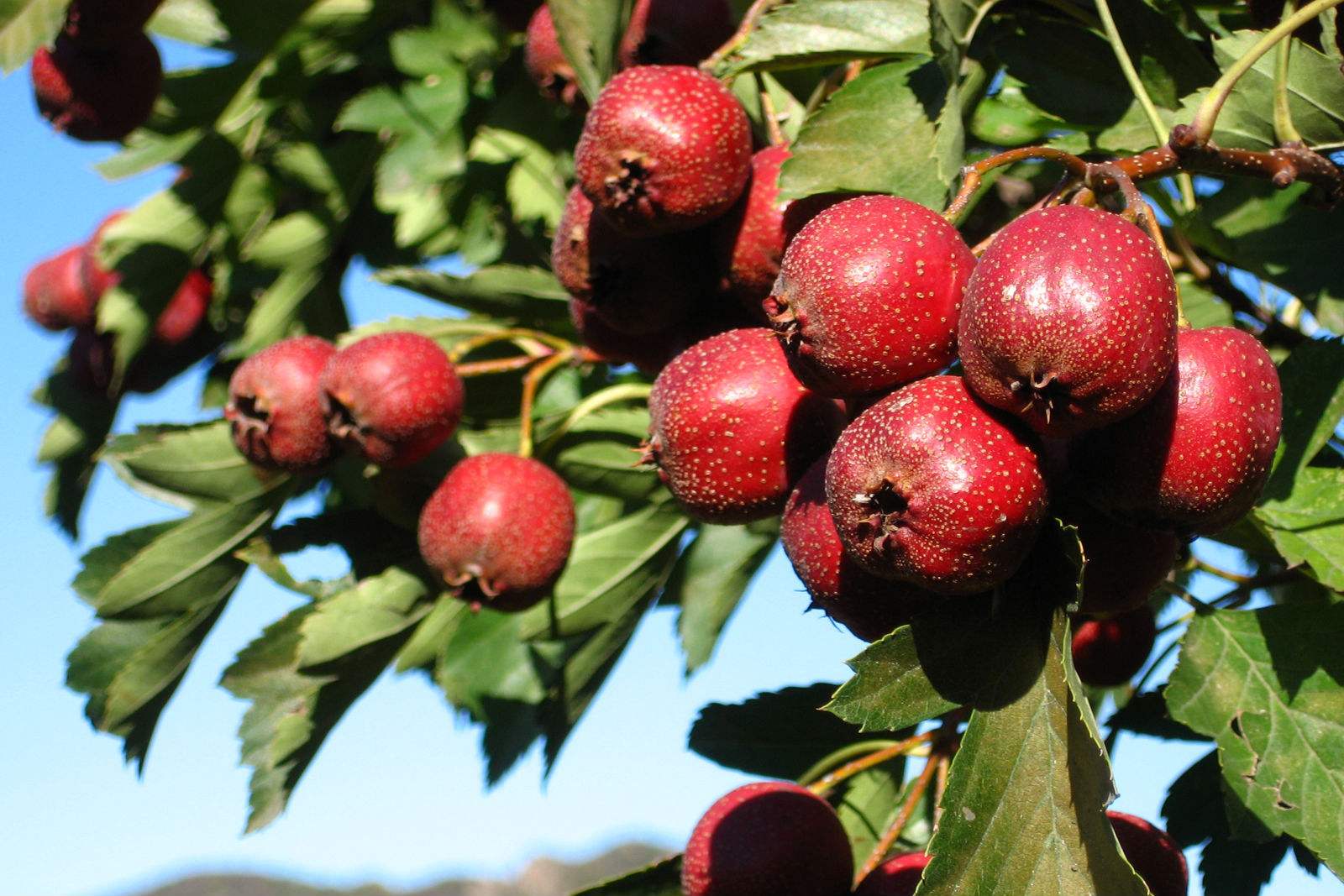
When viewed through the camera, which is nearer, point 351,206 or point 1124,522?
point 1124,522

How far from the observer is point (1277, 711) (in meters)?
1.56

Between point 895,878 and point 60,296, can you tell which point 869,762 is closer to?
point 895,878

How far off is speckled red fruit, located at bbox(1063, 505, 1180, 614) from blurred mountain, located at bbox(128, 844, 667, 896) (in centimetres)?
1445

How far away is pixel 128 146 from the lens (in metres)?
3.18

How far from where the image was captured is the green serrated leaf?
1.48 meters

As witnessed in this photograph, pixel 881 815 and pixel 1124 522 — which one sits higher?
pixel 1124 522

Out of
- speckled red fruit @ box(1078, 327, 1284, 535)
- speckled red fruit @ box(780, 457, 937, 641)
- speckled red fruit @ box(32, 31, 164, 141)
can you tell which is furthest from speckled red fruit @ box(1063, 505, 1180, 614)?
speckled red fruit @ box(32, 31, 164, 141)

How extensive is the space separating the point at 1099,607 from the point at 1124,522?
0.44 feet

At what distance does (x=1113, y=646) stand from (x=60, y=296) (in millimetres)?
2658

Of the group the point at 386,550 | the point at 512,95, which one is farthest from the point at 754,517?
the point at 512,95

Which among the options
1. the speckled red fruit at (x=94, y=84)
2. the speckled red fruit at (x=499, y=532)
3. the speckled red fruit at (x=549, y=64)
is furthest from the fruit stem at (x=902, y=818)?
the speckled red fruit at (x=94, y=84)

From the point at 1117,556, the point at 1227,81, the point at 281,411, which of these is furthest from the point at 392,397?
the point at 1227,81

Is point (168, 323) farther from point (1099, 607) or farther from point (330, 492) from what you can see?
point (1099, 607)

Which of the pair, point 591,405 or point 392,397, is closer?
point 392,397
